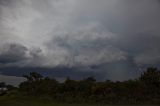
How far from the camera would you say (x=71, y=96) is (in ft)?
156

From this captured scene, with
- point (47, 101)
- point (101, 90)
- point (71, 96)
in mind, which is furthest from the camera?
point (101, 90)

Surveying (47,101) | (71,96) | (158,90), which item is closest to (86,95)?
(71,96)

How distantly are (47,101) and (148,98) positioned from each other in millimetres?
15570

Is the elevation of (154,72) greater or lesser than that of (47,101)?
greater

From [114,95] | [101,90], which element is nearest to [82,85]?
[101,90]

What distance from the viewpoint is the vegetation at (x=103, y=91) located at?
4484 centimetres

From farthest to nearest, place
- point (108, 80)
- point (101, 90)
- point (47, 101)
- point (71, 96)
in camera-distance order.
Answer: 1. point (108, 80)
2. point (101, 90)
3. point (71, 96)
4. point (47, 101)

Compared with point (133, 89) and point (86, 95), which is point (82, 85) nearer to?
point (86, 95)

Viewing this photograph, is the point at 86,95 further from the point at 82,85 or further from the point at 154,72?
the point at 154,72

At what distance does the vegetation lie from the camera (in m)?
44.8

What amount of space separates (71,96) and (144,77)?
17.7 m

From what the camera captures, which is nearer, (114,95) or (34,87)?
(114,95)

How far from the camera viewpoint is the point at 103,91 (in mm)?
50531

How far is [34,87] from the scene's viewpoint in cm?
5825
